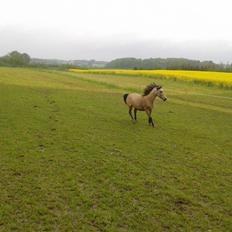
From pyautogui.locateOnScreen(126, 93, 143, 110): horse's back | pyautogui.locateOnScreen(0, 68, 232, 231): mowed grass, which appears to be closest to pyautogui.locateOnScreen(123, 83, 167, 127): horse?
pyautogui.locateOnScreen(126, 93, 143, 110): horse's back

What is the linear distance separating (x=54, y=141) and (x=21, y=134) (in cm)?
130

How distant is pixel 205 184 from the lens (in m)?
6.93

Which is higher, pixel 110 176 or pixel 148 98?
pixel 148 98

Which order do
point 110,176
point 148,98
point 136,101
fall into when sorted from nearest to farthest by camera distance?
point 110,176
point 148,98
point 136,101

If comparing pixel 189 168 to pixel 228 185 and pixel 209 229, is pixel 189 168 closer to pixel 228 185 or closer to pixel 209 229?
pixel 228 185

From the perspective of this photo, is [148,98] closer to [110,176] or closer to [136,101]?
[136,101]

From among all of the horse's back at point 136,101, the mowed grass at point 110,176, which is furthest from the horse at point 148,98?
the mowed grass at point 110,176

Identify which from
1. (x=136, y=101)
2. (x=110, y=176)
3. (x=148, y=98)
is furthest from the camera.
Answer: (x=136, y=101)

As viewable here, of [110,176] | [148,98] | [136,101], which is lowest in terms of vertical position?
[110,176]

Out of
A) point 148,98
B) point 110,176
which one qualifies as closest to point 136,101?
point 148,98

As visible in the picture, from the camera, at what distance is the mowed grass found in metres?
5.16

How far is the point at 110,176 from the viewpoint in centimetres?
687

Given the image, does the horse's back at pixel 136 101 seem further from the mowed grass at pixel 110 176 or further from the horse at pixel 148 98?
the mowed grass at pixel 110 176

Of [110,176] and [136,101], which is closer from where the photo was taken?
[110,176]
